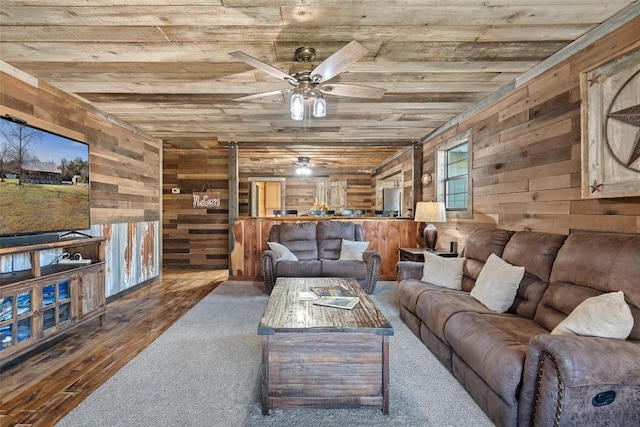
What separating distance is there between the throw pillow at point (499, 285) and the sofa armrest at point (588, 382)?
0.95m

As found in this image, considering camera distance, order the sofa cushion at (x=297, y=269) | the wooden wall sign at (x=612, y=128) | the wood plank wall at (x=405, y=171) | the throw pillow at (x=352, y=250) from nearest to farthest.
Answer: the wooden wall sign at (x=612, y=128) < the sofa cushion at (x=297, y=269) < the throw pillow at (x=352, y=250) < the wood plank wall at (x=405, y=171)

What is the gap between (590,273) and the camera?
6.43 ft

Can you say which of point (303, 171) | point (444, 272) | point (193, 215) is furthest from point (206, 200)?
point (444, 272)

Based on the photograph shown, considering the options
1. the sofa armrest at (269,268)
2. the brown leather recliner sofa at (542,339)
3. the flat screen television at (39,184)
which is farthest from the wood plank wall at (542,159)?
the flat screen television at (39,184)

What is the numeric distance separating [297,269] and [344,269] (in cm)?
64

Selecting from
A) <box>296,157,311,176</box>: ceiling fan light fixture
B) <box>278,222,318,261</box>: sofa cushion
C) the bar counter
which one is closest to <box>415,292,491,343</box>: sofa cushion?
<box>278,222,318,261</box>: sofa cushion

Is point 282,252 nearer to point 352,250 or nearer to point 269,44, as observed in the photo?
point 352,250

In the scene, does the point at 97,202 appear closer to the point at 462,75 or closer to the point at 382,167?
the point at 462,75

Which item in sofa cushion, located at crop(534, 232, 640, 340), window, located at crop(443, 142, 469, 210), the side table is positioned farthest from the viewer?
window, located at crop(443, 142, 469, 210)

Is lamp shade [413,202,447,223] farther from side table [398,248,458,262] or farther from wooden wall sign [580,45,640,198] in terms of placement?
wooden wall sign [580,45,640,198]

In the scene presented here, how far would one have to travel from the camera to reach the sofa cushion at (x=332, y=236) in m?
5.03

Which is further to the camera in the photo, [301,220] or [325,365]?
[301,220]

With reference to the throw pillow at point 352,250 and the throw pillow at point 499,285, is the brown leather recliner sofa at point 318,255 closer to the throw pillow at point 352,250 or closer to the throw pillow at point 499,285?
the throw pillow at point 352,250

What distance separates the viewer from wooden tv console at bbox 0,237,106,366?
2.38 metres
